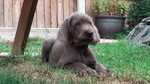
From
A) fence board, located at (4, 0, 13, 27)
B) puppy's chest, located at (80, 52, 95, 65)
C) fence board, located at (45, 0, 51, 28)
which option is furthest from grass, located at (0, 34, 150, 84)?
fence board, located at (45, 0, 51, 28)

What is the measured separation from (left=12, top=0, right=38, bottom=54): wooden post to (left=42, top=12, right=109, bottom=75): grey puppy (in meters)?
1.13

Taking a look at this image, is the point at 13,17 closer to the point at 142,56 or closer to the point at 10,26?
the point at 10,26

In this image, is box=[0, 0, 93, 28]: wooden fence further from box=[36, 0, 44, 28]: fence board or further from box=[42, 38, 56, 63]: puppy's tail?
box=[42, 38, 56, 63]: puppy's tail

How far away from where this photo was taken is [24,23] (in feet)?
18.2

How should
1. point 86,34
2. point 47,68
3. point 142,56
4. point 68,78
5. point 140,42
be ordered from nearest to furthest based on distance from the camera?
point 68,78 → point 86,34 → point 47,68 → point 142,56 → point 140,42

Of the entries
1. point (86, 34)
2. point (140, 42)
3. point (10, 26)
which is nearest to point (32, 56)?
point (86, 34)

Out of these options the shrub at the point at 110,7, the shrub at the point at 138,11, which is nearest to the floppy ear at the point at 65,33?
the shrub at the point at 110,7

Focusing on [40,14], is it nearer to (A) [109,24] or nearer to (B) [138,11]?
(A) [109,24]

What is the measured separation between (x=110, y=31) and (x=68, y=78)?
352 inches

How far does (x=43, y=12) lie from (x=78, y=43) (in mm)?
7307

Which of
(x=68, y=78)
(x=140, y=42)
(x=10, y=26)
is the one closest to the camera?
(x=68, y=78)

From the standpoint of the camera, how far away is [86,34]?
4082 millimetres

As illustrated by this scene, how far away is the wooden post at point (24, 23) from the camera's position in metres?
5.38

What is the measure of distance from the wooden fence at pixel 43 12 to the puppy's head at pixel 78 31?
22.1ft
